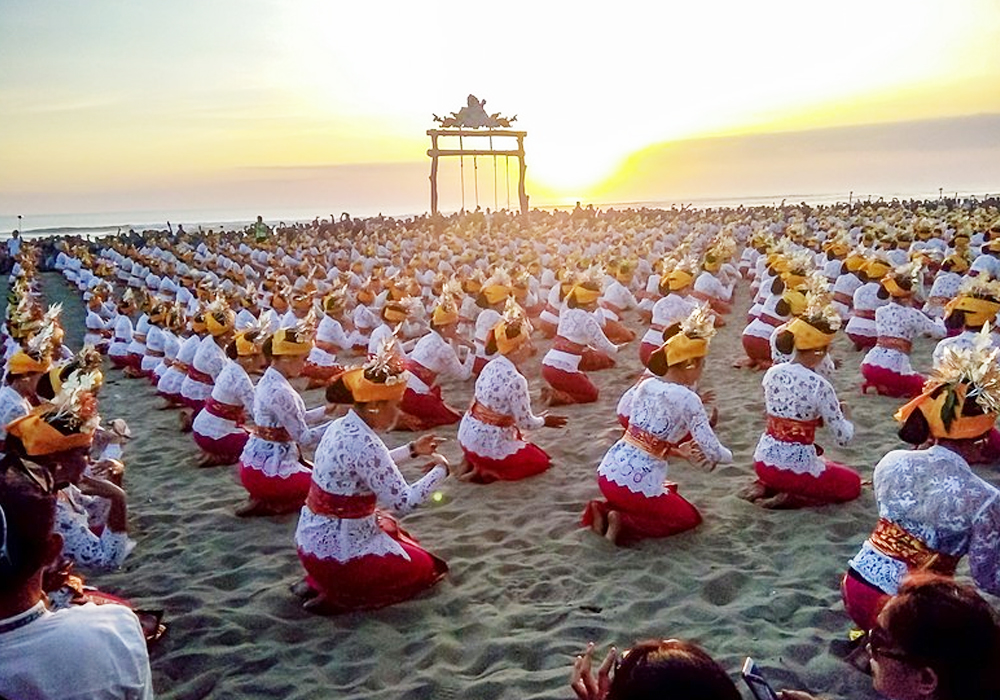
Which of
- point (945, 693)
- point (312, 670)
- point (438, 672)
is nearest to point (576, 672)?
point (945, 693)

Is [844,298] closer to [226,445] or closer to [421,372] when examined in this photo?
[421,372]

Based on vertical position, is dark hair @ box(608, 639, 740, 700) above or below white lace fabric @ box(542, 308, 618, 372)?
above

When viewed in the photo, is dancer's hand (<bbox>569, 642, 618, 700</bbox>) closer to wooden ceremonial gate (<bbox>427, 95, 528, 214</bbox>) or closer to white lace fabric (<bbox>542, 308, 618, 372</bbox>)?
white lace fabric (<bbox>542, 308, 618, 372</bbox>)

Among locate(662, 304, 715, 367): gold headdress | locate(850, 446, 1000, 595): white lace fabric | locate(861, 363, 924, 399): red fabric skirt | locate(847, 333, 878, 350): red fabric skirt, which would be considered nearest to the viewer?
locate(850, 446, 1000, 595): white lace fabric

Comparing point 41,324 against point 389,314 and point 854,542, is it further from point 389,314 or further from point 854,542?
point 854,542

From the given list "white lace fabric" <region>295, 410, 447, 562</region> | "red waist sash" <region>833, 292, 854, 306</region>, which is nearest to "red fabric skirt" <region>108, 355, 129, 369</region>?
"white lace fabric" <region>295, 410, 447, 562</region>

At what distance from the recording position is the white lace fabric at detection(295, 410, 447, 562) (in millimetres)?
4707

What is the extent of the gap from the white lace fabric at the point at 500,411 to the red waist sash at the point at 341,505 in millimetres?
2318

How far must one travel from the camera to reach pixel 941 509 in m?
3.67

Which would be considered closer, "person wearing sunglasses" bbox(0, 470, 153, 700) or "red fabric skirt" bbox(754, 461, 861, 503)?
"person wearing sunglasses" bbox(0, 470, 153, 700)

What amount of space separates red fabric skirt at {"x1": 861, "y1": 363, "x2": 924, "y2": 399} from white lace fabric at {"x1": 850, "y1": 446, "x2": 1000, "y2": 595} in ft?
18.9

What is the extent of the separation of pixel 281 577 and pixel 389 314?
5424 mm

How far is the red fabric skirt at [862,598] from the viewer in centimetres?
392

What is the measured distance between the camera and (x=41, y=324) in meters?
8.68
